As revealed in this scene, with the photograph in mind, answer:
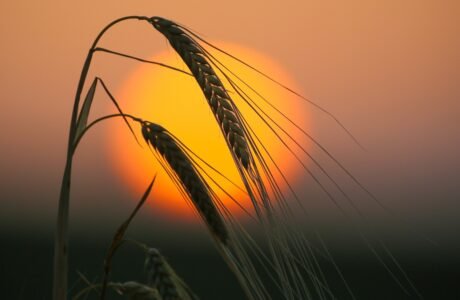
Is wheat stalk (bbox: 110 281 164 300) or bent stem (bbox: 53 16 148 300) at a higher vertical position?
bent stem (bbox: 53 16 148 300)

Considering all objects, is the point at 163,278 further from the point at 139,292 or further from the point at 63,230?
the point at 63,230

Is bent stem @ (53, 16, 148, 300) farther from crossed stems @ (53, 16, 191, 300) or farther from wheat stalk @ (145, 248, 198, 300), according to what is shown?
wheat stalk @ (145, 248, 198, 300)

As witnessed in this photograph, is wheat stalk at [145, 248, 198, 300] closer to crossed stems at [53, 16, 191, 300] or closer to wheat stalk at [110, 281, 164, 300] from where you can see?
wheat stalk at [110, 281, 164, 300]

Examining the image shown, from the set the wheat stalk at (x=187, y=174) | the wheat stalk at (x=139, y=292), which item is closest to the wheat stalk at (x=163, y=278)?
the wheat stalk at (x=139, y=292)

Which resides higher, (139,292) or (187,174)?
(187,174)

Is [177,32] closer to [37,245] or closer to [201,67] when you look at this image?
[201,67]

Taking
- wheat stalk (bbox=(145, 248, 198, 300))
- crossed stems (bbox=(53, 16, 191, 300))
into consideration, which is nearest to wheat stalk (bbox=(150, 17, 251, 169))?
crossed stems (bbox=(53, 16, 191, 300))

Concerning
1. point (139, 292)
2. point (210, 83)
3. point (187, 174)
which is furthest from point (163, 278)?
point (210, 83)

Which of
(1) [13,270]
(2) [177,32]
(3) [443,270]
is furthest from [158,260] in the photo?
(3) [443,270]
